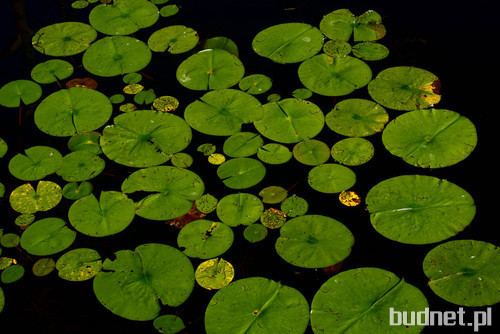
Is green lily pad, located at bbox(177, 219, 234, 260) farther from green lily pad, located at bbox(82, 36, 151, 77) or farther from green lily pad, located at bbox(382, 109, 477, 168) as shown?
green lily pad, located at bbox(82, 36, 151, 77)

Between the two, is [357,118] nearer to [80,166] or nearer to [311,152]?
[311,152]

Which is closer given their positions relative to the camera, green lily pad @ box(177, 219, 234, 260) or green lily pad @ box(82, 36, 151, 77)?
green lily pad @ box(177, 219, 234, 260)

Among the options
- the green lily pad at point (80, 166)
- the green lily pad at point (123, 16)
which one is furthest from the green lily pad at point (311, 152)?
the green lily pad at point (123, 16)

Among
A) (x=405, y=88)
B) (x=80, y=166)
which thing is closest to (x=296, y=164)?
(x=405, y=88)

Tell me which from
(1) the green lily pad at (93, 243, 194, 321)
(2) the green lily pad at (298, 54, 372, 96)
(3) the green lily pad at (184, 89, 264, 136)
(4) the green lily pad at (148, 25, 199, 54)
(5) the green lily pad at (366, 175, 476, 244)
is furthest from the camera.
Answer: (4) the green lily pad at (148, 25, 199, 54)

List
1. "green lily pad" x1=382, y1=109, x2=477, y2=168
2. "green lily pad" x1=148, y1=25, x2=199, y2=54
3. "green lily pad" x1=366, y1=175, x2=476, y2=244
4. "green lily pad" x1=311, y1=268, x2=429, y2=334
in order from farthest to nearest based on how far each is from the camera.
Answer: "green lily pad" x1=148, y1=25, x2=199, y2=54 < "green lily pad" x1=382, y1=109, x2=477, y2=168 < "green lily pad" x1=366, y1=175, x2=476, y2=244 < "green lily pad" x1=311, y1=268, x2=429, y2=334

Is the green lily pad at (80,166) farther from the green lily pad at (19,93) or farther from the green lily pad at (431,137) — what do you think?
the green lily pad at (431,137)

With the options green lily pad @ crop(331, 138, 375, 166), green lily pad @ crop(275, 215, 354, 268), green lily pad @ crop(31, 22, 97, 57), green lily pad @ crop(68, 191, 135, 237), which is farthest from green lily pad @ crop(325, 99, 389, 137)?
green lily pad @ crop(31, 22, 97, 57)
